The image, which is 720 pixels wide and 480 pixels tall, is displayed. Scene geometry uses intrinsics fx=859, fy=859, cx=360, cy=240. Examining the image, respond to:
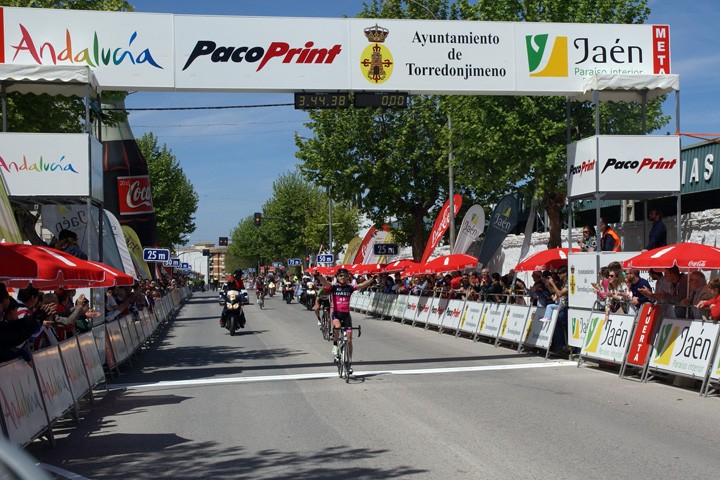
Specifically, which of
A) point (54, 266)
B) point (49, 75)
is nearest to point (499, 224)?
point (49, 75)

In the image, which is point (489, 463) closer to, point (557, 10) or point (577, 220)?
point (557, 10)

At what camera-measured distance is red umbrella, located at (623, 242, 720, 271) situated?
12508mm

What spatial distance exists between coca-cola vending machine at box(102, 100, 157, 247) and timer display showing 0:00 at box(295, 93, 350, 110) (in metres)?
21.3

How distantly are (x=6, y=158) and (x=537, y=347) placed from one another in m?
10.9

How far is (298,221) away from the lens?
86.9 metres

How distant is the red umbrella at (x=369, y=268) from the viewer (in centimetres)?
4156

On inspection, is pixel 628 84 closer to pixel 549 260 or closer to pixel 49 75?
pixel 549 260

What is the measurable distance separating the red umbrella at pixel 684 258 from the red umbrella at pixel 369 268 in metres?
27.9

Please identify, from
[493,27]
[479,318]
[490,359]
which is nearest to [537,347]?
[490,359]

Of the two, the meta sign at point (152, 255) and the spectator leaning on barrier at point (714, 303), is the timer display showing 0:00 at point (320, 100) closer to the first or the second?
the spectator leaning on barrier at point (714, 303)

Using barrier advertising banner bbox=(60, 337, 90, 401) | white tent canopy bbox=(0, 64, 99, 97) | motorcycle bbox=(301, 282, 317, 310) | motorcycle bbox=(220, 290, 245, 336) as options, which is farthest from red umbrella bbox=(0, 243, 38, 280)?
motorcycle bbox=(301, 282, 317, 310)

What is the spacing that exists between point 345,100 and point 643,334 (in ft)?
23.2

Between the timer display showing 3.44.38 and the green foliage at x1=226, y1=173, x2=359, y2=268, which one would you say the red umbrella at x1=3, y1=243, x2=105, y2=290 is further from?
the green foliage at x1=226, y1=173, x2=359, y2=268

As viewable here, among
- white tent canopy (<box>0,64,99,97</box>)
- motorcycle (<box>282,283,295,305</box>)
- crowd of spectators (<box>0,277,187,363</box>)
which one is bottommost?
motorcycle (<box>282,283,295,305</box>)
